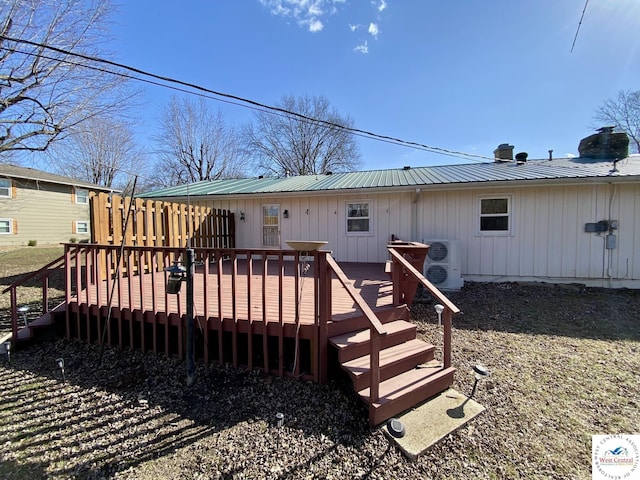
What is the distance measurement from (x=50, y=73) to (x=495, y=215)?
1352 cm

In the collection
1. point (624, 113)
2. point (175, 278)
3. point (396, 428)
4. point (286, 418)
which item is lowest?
point (286, 418)

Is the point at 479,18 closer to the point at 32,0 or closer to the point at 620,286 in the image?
the point at 620,286

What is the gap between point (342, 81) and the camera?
11.9m

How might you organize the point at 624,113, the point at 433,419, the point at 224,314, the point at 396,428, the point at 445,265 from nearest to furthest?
1. the point at 396,428
2. the point at 433,419
3. the point at 224,314
4. the point at 445,265
5. the point at 624,113

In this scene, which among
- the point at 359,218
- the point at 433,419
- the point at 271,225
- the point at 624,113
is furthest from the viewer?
the point at 624,113

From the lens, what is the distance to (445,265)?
22.1 ft

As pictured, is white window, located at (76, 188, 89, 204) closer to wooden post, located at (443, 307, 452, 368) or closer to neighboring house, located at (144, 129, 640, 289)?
→ neighboring house, located at (144, 129, 640, 289)

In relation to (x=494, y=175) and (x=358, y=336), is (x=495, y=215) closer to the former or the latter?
(x=494, y=175)

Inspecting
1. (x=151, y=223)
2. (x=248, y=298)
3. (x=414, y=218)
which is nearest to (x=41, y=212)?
(x=151, y=223)

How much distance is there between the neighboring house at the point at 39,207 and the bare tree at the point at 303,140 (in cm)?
1295

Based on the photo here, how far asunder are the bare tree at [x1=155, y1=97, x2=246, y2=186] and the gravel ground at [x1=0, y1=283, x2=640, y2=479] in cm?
2258

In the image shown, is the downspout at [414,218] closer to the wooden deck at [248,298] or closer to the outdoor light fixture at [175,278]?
the wooden deck at [248,298]

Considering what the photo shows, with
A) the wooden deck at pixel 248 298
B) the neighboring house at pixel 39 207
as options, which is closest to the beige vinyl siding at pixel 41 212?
the neighboring house at pixel 39 207

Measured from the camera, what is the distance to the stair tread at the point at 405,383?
2598mm
